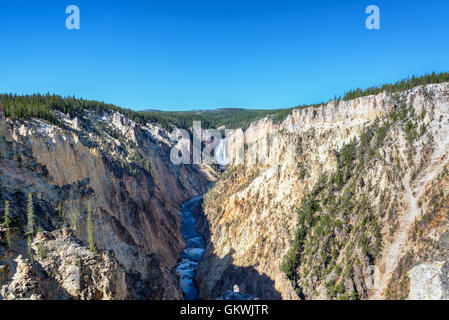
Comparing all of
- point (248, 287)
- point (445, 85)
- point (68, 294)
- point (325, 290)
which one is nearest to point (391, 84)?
point (445, 85)

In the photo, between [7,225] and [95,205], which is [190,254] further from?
[7,225]

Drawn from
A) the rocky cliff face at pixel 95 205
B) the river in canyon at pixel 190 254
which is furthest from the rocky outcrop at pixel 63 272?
the river in canyon at pixel 190 254

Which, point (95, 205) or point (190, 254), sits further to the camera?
point (190, 254)

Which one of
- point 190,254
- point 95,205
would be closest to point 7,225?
point 95,205

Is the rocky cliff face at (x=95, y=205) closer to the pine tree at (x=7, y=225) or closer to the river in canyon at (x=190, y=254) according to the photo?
the pine tree at (x=7, y=225)

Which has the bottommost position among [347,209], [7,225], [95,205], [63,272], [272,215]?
[272,215]

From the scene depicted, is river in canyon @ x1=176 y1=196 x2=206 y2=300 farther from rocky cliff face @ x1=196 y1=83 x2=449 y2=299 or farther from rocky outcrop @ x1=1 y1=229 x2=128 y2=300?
rocky outcrop @ x1=1 y1=229 x2=128 y2=300
